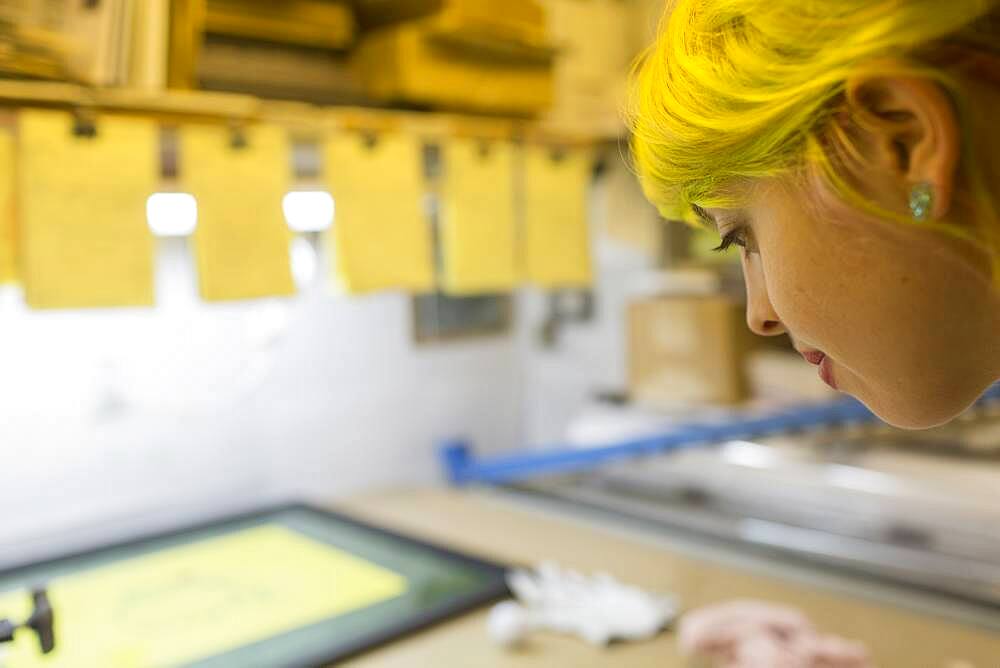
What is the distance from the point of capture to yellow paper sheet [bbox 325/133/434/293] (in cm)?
149

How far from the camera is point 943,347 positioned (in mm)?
558

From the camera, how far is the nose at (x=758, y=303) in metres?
0.70

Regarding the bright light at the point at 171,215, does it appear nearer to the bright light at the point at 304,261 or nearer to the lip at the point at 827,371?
the bright light at the point at 304,261

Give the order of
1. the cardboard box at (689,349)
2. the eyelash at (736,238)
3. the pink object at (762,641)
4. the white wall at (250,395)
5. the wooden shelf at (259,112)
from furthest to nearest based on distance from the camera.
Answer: the cardboard box at (689,349)
the white wall at (250,395)
the wooden shelf at (259,112)
the pink object at (762,641)
the eyelash at (736,238)

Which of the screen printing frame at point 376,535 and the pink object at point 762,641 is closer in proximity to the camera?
the pink object at point 762,641

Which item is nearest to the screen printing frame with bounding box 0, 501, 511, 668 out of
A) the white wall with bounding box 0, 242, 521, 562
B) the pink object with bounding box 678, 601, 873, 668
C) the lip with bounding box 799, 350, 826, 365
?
the white wall with bounding box 0, 242, 521, 562

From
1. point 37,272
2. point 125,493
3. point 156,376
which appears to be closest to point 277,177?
point 37,272

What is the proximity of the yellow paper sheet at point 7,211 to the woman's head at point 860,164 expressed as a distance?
0.95 m

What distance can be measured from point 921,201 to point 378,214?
1.14 metres

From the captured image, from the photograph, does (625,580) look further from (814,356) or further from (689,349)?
(814,356)

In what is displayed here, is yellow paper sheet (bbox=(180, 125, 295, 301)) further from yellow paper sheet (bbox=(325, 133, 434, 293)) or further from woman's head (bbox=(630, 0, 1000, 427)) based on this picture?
woman's head (bbox=(630, 0, 1000, 427))

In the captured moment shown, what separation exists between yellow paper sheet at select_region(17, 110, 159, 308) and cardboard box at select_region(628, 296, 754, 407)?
1131 millimetres

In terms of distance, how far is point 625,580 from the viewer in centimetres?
147

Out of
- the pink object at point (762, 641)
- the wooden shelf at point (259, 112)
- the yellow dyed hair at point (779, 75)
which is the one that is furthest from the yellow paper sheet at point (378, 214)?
the yellow dyed hair at point (779, 75)
